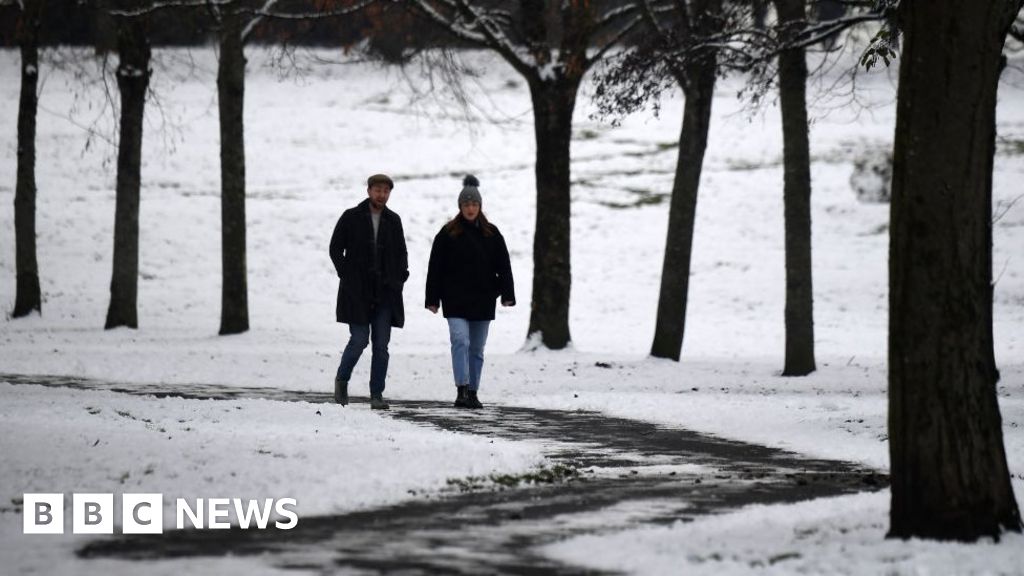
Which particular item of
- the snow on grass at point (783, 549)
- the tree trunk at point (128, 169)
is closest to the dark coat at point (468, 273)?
the snow on grass at point (783, 549)

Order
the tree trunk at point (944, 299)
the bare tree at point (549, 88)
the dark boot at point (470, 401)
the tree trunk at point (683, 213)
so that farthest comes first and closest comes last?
the bare tree at point (549, 88) < the tree trunk at point (683, 213) < the dark boot at point (470, 401) < the tree trunk at point (944, 299)

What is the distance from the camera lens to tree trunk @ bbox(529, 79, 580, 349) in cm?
1942

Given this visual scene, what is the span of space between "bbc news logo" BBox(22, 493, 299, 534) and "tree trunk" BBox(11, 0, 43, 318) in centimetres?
2054

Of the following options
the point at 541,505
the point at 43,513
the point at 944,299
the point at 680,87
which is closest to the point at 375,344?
the point at 541,505

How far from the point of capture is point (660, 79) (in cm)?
1530

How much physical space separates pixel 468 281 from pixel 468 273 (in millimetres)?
80

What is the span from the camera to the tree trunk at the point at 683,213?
60.6 feet

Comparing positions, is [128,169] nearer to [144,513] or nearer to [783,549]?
[144,513]

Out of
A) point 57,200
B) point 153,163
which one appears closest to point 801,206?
point 57,200

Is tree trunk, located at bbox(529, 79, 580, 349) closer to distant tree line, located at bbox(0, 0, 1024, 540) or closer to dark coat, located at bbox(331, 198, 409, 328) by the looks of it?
distant tree line, located at bbox(0, 0, 1024, 540)

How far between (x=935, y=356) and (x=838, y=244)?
1269 inches

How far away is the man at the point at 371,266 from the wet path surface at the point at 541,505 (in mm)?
1034

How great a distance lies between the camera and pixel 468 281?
41.9 ft

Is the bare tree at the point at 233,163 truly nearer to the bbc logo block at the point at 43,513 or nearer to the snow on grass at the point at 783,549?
the bbc logo block at the point at 43,513
